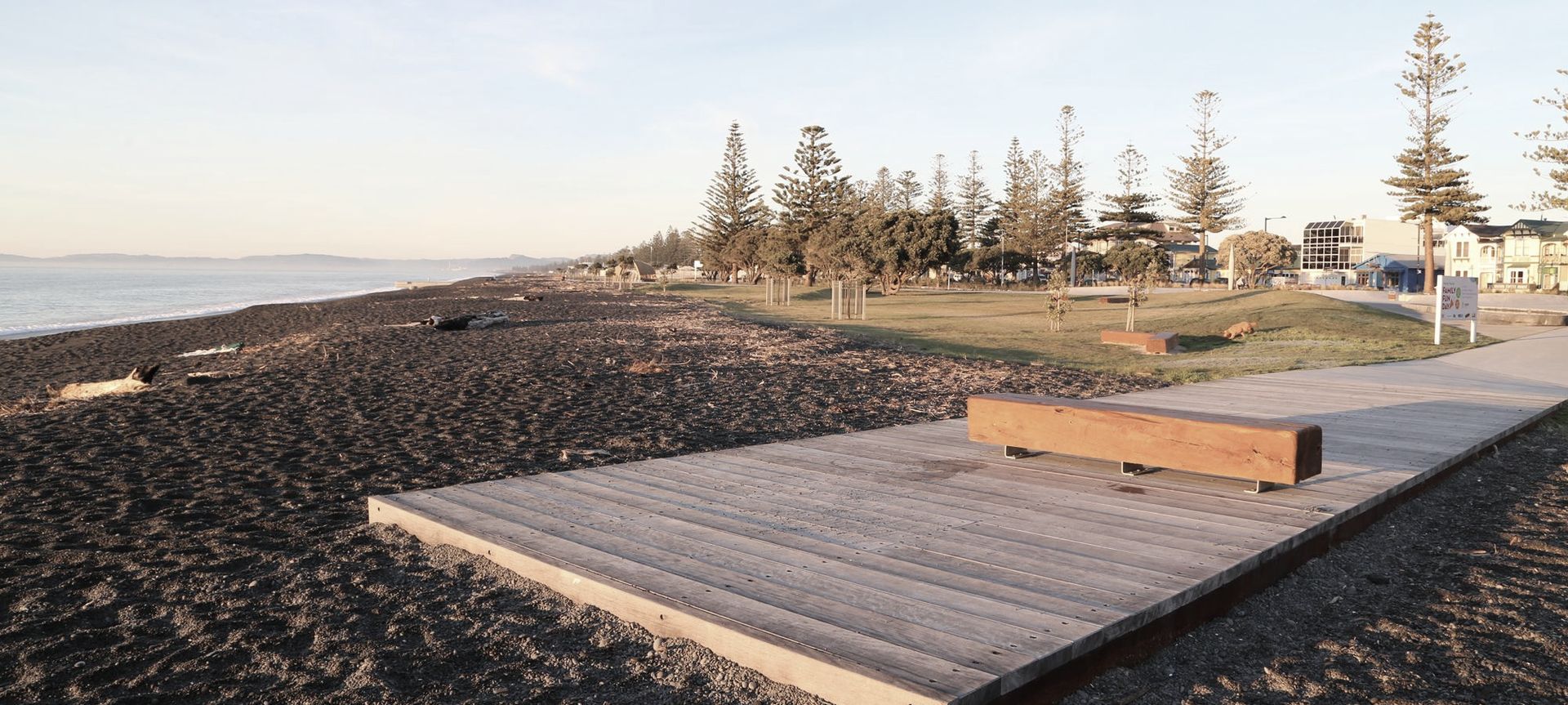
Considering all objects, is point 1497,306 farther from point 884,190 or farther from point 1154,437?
point 884,190

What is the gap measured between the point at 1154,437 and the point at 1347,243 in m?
87.2

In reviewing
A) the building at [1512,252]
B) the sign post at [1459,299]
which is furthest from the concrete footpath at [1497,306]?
the building at [1512,252]

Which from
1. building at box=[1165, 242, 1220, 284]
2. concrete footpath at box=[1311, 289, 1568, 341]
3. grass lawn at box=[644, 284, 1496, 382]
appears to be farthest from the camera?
building at box=[1165, 242, 1220, 284]

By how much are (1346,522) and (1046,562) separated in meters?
1.93

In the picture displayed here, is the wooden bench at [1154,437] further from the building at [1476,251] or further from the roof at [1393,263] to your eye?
the roof at [1393,263]

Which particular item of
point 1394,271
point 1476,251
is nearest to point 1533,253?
point 1476,251

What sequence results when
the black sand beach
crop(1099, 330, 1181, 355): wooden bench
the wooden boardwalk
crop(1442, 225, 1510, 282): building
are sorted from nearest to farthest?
1. the wooden boardwalk
2. the black sand beach
3. crop(1099, 330, 1181, 355): wooden bench
4. crop(1442, 225, 1510, 282): building

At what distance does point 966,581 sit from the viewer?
10.8ft

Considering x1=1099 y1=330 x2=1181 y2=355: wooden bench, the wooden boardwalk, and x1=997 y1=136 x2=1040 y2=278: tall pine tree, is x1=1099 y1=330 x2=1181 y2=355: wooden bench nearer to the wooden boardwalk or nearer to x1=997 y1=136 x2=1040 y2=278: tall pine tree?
the wooden boardwalk

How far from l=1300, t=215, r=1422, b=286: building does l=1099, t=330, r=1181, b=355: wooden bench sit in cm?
6878

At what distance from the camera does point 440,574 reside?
396 cm

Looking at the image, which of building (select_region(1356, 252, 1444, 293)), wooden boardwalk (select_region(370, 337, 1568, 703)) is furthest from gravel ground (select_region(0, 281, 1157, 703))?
building (select_region(1356, 252, 1444, 293))

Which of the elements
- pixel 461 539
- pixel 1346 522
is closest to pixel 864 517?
pixel 461 539

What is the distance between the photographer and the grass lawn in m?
13.4
